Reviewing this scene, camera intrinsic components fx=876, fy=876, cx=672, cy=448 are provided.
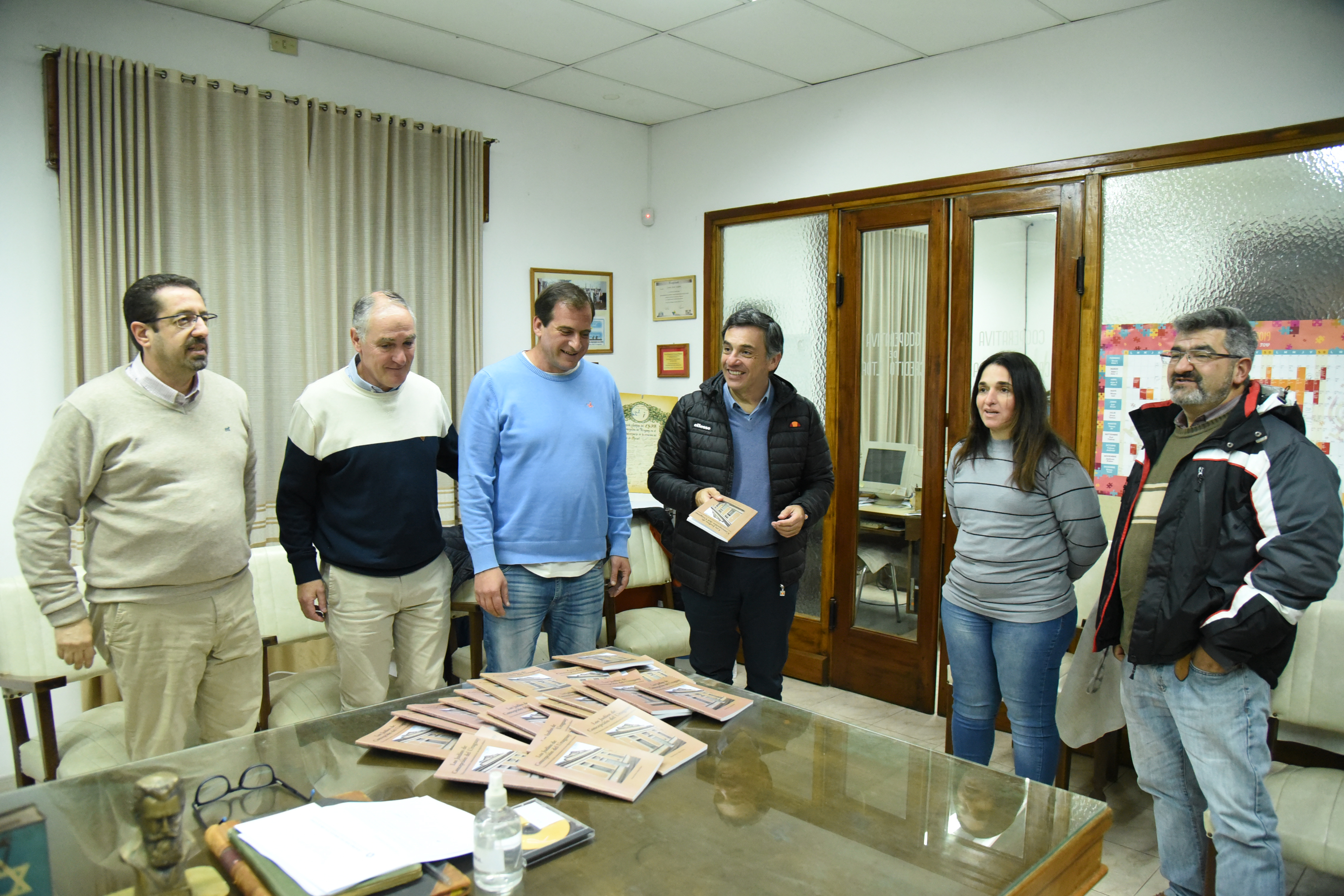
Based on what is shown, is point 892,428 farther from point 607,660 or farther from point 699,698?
point 699,698

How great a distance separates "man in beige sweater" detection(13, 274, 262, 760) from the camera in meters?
2.12

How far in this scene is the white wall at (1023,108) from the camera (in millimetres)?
2941

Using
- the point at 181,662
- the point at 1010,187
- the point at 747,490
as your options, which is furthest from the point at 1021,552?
the point at 181,662

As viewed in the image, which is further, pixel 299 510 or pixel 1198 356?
pixel 299 510

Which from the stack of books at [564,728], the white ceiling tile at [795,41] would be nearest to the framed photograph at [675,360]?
the white ceiling tile at [795,41]

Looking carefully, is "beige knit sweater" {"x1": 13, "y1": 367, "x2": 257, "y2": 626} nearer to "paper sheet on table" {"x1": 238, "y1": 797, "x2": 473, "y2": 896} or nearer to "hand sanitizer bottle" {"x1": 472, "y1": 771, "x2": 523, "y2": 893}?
"paper sheet on table" {"x1": 238, "y1": 797, "x2": 473, "y2": 896}

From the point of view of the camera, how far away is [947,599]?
2.60 metres

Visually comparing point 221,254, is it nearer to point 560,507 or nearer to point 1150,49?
point 560,507

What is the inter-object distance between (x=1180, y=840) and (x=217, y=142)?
384 centimetres

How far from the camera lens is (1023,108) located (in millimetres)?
3506

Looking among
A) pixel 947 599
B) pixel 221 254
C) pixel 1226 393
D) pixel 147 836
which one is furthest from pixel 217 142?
pixel 1226 393

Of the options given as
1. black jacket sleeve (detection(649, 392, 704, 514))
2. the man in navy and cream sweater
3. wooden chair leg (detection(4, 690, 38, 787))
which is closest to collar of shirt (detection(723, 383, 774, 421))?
black jacket sleeve (detection(649, 392, 704, 514))

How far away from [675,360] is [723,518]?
7.86ft

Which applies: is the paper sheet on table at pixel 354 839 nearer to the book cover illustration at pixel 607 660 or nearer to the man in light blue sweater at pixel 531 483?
the book cover illustration at pixel 607 660
